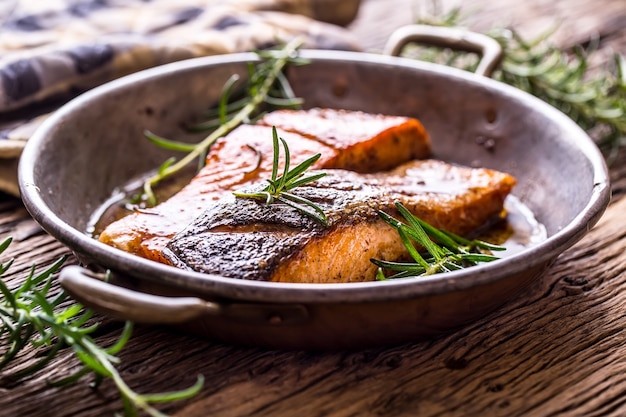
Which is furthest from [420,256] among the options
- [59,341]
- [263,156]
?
[59,341]

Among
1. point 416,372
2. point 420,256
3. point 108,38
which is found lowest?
point 416,372

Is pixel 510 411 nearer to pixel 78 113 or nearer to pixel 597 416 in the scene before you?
pixel 597 416

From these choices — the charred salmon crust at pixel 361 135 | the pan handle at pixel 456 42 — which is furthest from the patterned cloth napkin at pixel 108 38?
the charred salmon crust at pixel 361 135

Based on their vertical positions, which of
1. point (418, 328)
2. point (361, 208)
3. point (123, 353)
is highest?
point (361, 208)

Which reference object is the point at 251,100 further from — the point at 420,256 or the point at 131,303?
the point at 131,303

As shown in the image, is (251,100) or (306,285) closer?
(306,285)

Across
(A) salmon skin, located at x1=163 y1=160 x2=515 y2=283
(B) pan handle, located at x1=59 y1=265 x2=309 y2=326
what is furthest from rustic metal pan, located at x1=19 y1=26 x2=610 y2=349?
(A) salmon skin, located at x1=163 y1=160 x2=515 y2=283

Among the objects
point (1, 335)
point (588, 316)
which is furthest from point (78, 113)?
point (588, 316)

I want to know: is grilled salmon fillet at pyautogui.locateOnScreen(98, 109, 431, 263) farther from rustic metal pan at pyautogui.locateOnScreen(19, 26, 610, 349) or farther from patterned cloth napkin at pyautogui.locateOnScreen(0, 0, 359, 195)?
patterned cloth napkin at pyautogui.locateOnScreen(0, 0, 359, 195)
